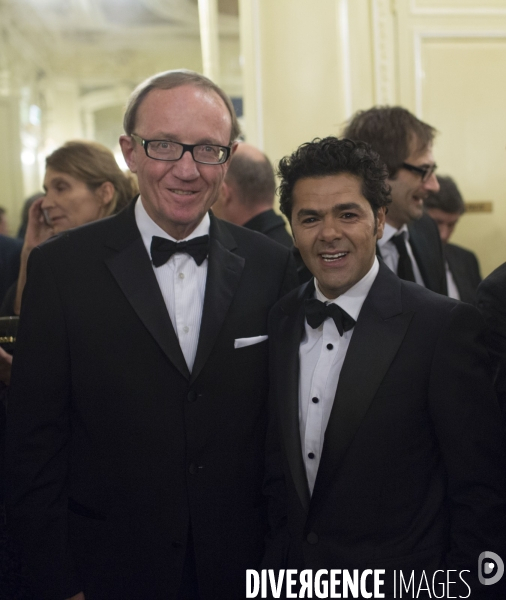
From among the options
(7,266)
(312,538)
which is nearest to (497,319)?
(312,538)

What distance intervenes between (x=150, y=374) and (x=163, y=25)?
25.1ft

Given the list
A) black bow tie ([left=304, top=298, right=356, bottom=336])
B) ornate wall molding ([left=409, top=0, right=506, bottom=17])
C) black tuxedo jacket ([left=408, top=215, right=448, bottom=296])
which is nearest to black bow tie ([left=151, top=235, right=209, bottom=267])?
black bow tie ([left=304, top=298, right=356, bottom=336])

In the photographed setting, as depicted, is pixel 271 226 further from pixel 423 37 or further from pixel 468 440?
pixel 423 37

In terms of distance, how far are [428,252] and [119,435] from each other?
173cm

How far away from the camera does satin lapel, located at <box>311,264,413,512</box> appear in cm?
159

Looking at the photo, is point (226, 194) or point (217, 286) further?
point (226, 194)

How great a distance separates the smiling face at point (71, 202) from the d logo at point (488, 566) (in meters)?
1.97

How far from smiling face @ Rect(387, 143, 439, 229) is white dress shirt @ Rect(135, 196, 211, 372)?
3.58 feet

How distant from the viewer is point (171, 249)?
1763mm

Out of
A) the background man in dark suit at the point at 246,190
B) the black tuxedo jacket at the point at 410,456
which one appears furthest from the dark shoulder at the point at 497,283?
the background man in dark suit at the point at 246,190

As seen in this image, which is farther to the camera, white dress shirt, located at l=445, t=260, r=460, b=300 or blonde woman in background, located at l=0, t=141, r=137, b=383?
white dress shirt, located at l=445, t=260, r=460, b=300

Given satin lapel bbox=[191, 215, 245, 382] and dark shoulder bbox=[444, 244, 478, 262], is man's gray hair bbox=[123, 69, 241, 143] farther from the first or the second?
dark shoulder bbox=[444, 244, 478, 262]

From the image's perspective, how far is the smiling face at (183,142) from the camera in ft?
5.67

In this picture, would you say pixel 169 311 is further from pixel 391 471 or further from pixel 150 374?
pixel 391 471
